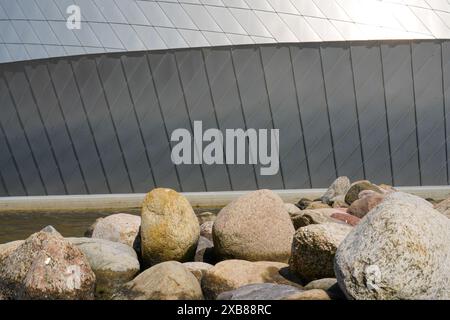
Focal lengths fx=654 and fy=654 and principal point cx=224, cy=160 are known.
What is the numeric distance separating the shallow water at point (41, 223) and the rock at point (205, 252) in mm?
5862

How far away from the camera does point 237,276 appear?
33.9 feet

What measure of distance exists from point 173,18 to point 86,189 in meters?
8.54

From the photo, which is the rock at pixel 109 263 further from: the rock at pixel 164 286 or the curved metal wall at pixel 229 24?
the curved metal wall at pixel 229 24

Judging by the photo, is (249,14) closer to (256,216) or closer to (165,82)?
(165,82)

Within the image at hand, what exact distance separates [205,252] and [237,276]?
2490 mm

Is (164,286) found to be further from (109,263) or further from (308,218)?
(308,218)

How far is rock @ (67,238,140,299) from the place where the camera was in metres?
11.3

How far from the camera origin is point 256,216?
11742 millimetres

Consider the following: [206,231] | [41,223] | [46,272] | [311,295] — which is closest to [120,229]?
[206,231]

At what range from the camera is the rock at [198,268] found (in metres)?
11.3

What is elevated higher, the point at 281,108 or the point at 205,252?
the point at 281,108

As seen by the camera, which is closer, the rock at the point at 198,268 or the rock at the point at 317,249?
the rock at the point at 317,249

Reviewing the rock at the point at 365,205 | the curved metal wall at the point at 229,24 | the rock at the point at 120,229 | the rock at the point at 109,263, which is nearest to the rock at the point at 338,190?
the curved metal wall at the point at 229,24
